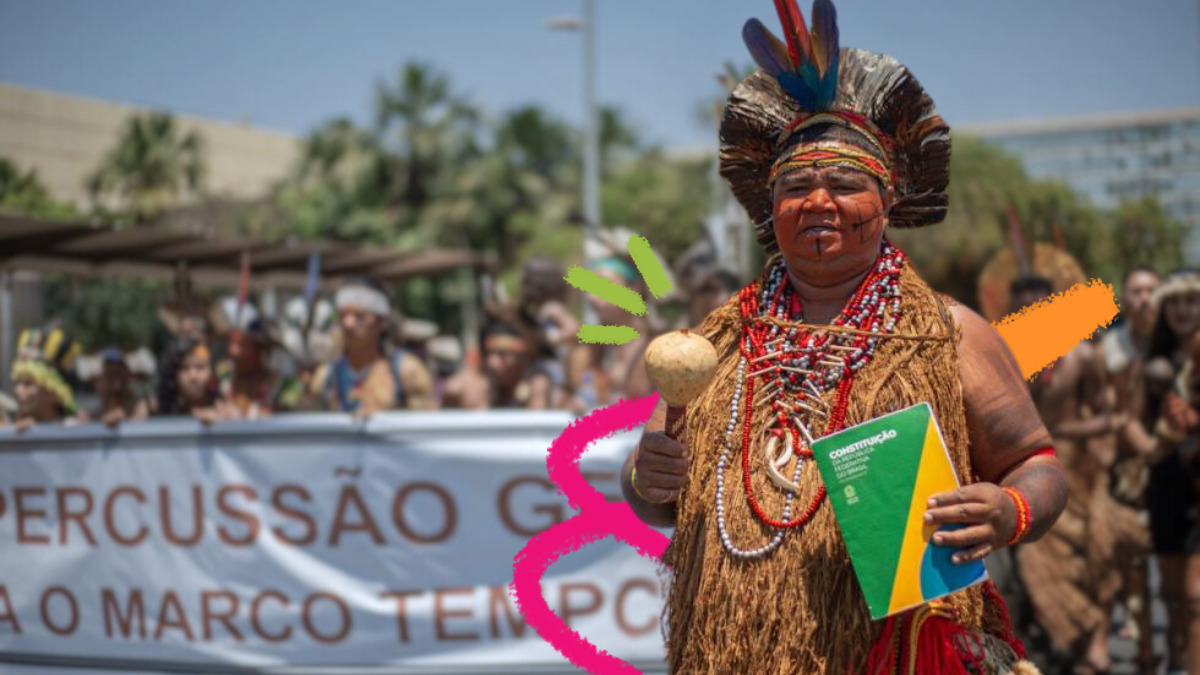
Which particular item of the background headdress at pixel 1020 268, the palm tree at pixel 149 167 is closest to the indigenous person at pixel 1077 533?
the background headdress at pixel 1020 268

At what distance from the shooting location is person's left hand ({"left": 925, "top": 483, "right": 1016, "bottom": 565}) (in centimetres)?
225

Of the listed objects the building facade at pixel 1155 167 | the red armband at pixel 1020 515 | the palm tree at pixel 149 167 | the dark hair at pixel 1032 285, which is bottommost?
the red armband at pixel 1020 515

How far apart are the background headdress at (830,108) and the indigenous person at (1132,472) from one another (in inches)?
158

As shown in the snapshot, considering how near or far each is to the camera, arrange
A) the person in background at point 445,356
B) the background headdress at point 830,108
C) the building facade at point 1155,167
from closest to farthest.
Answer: the background headdress at point 830,108 → the person in background at point 445,356 → the building facade at point 1155,167

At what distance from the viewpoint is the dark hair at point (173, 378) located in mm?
6785

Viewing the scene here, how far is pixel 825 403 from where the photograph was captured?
2.53m

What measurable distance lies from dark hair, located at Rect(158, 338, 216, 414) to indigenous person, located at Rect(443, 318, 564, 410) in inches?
65.4

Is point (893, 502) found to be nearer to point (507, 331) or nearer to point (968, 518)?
point (968, 518)

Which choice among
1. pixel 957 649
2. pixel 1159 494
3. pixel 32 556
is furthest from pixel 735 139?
pixel 32 556

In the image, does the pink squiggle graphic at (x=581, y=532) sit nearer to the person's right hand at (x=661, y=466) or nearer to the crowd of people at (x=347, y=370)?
the person's right hand at (x=661, y=466)

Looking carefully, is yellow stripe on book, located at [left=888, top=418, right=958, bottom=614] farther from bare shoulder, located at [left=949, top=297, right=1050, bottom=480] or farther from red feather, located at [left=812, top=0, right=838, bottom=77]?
red feather, located at [left=812, top=0, right=838, bottom=77]

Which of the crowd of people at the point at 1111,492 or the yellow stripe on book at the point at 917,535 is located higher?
the yellow stripe on book at the point at 917,535

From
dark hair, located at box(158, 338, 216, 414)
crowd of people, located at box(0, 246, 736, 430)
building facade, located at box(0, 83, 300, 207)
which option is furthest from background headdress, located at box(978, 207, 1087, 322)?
building facade, located at box(0, 83, 300, 207)

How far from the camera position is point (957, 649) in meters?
2.46
